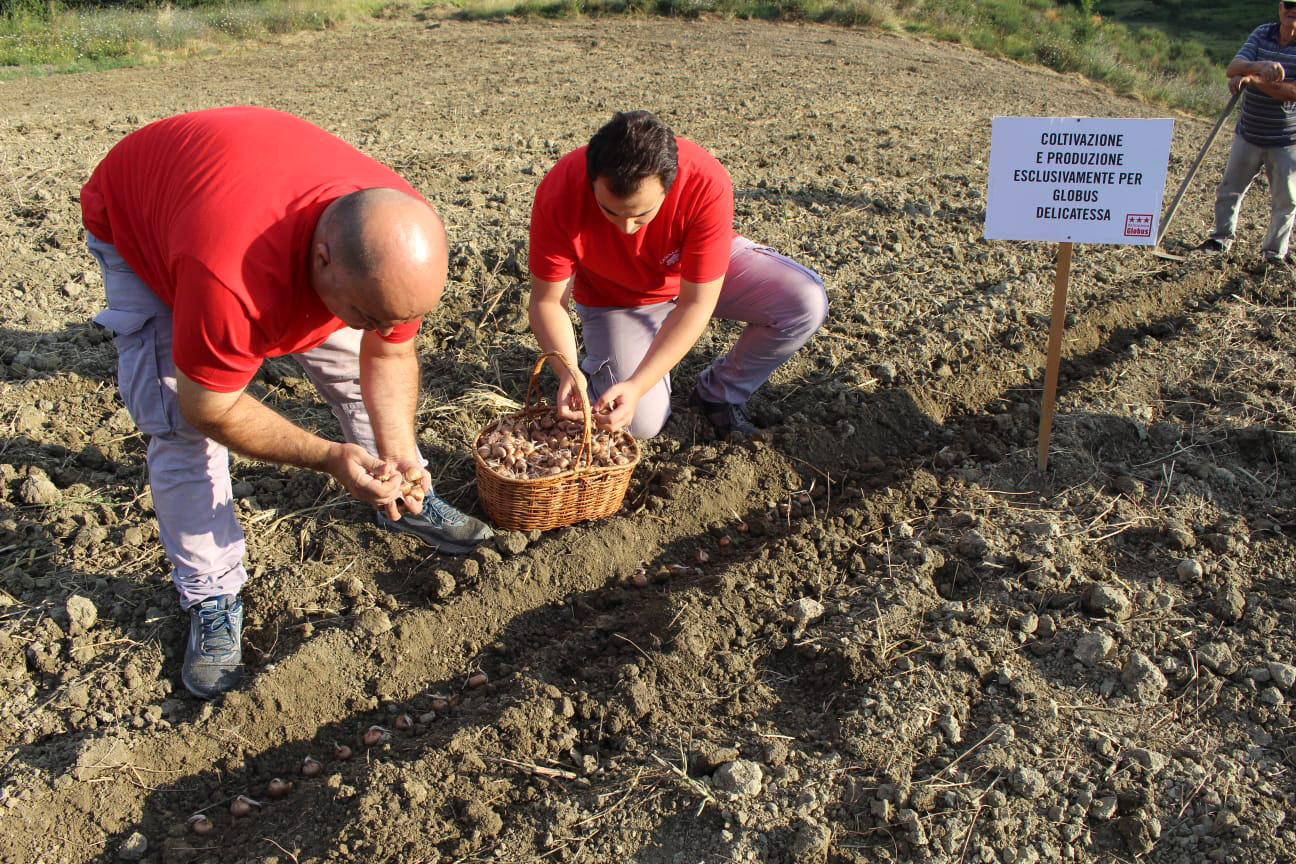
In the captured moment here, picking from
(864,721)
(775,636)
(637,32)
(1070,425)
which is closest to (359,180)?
(775,636)

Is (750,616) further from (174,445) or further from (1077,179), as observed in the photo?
(1077,179)

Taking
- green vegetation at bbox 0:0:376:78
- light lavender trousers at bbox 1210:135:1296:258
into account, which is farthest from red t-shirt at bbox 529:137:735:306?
green vegetation at bbox 0:0:376:78

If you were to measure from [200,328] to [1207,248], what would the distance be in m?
6.52

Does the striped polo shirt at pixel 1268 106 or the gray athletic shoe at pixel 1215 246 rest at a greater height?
the striped polo shirt at pixel 1268 106

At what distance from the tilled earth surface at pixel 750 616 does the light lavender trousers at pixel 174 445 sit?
0.29 metres

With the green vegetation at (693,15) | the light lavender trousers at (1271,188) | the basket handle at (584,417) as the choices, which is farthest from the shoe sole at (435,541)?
the green vegetation at (693,15)

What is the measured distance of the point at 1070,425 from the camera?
4203 mm

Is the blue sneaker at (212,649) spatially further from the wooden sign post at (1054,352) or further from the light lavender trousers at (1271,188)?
the light lavender trousers at (1271,188)

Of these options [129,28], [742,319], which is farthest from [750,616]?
[129,28]

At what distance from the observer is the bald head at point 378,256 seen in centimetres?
228

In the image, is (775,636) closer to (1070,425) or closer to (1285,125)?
(1070,425)

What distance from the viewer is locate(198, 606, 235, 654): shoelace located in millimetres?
3025

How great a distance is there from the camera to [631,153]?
3061 millimetres

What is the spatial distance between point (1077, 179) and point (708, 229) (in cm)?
141
